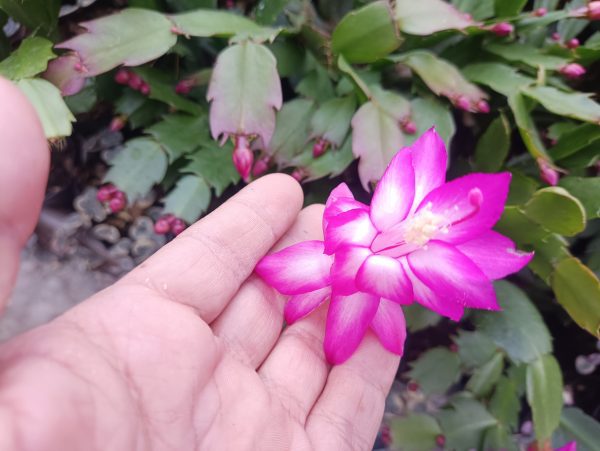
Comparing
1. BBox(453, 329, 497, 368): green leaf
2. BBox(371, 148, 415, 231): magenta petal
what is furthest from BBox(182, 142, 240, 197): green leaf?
BBox(453, 329, 497, 368): green leaf

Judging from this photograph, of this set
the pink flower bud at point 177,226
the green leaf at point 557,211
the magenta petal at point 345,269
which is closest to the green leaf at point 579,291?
the green leaf at point 557,211

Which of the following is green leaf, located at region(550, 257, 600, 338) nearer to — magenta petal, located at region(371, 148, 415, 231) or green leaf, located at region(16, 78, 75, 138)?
magenta petal, located at region(371, 148, 415, 231)

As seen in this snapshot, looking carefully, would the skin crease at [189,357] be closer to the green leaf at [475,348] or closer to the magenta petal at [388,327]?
the magenta petal at [388,327]

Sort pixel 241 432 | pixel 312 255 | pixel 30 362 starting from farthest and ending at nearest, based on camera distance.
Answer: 1. pixel 312 255
2. pixel 241 432
3. pixel 30 362

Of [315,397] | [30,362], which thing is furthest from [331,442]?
[30,362]

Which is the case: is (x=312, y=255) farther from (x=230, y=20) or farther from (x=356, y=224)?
(x=230, y=20)
